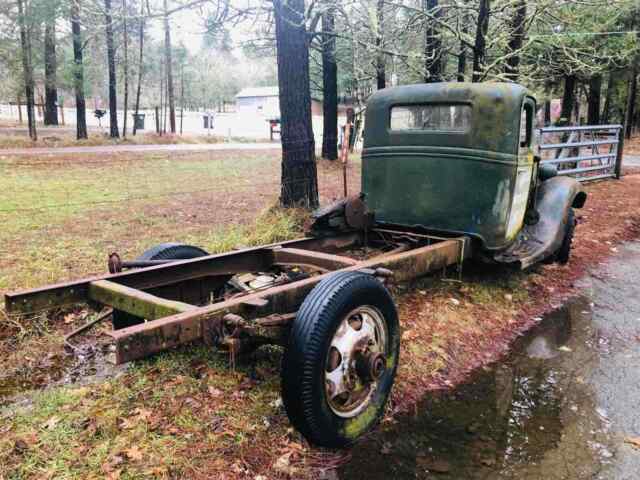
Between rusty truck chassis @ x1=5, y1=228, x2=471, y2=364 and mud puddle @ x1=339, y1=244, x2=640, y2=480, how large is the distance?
918 millimetres

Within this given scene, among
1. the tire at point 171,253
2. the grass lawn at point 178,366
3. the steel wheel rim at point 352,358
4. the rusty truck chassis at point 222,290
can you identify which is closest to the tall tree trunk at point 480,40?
the grass lawn at point 178,366

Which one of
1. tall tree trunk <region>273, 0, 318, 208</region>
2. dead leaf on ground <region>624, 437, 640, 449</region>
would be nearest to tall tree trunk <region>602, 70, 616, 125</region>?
tall tree trunk <region>273, 0, 318, 208</region>

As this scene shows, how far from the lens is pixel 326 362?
114 inches

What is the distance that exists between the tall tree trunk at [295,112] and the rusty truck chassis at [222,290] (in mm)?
1693

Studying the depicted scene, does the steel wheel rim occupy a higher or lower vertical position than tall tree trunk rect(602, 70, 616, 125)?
lower

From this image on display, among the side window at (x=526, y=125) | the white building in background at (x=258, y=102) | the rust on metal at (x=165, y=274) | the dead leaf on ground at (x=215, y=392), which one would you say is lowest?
the dead leaf on ground at (x=215, y=392)

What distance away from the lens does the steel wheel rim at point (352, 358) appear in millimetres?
3072

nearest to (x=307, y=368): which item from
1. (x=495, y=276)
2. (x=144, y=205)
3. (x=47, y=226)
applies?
(x=495, y=276)

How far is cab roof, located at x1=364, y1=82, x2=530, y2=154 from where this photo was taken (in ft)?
16.3

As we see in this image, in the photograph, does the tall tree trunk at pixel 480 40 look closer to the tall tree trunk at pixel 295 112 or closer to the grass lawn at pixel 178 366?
the tall tree trunk at pixel 295 112

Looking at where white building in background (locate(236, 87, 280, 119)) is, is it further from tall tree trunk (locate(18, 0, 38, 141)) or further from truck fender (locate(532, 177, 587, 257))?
truck fender (locate(532, 177, 587, 257))

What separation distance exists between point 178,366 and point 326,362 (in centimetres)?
141

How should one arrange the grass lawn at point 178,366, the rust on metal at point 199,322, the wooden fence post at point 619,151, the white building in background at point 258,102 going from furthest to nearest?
the white building in background at point 258,102, the wooden fence post at point 619,151, the grass lawn at point 178,366, the rust on metal at point 199,322

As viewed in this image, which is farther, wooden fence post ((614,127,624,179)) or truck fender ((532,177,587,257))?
wooden fence post ((614,127,624,179))
